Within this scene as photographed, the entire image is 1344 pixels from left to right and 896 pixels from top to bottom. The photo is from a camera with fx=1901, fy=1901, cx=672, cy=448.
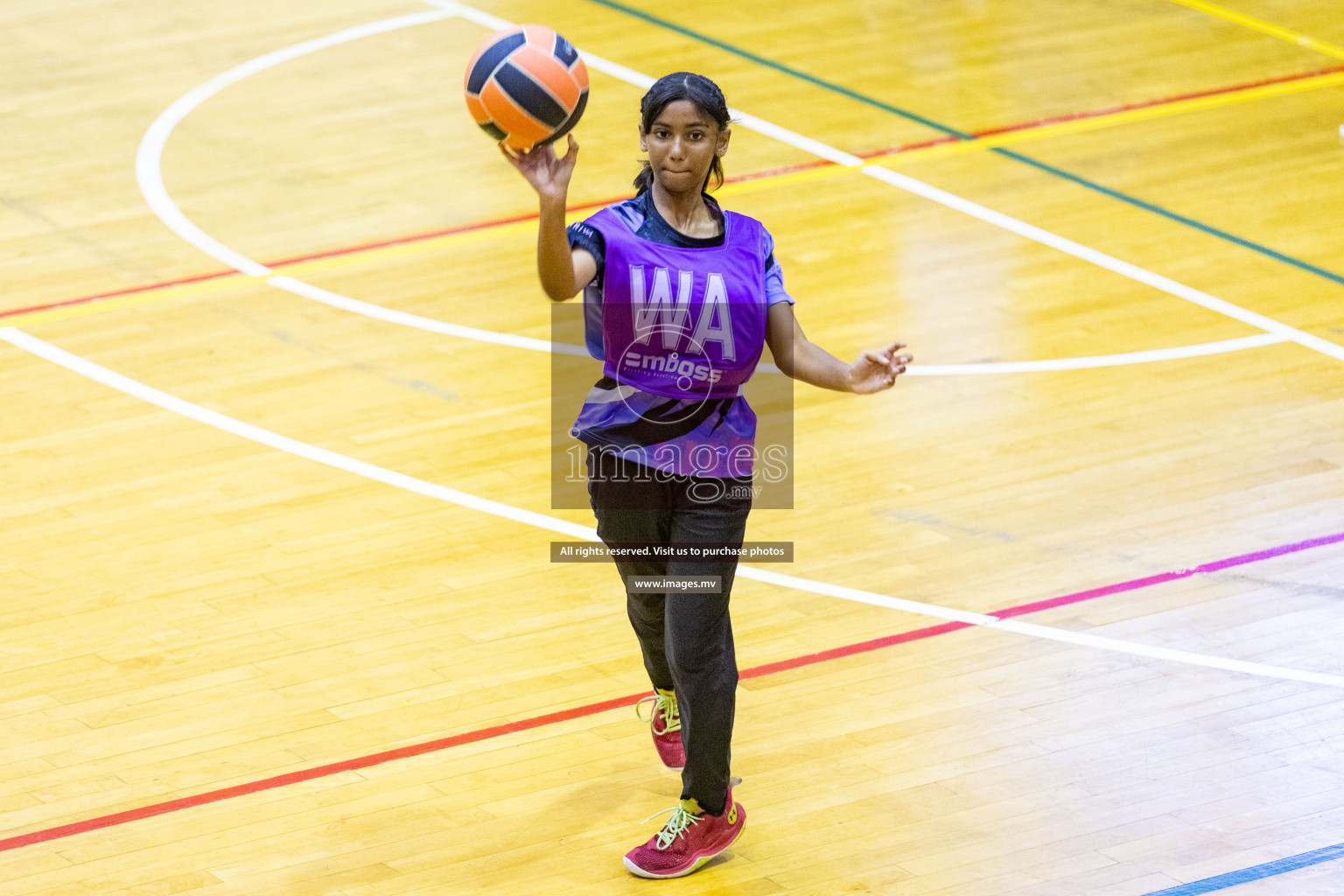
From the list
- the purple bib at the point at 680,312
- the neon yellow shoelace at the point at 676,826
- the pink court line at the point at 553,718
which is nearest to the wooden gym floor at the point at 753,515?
the pink court line at the point at 553,718

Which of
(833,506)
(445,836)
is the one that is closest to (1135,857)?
(445,836)

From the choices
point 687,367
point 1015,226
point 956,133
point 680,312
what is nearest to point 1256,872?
point 687,367

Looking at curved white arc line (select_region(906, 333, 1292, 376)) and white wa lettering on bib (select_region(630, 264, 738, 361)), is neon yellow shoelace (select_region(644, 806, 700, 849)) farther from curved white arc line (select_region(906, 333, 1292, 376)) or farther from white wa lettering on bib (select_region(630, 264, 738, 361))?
curved white arc line (select_region(906, 333, 1292, 376))

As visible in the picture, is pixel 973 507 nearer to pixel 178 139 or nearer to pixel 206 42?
pixel 178 139

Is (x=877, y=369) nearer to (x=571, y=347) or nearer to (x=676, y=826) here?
(x=676, y=826)

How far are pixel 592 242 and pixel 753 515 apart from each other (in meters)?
2.48

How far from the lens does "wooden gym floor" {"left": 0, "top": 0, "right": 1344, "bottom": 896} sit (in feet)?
17.0

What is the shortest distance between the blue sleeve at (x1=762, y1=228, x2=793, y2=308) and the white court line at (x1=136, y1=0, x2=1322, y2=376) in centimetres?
149

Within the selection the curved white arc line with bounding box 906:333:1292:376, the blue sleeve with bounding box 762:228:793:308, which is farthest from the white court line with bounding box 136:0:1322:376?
the blue sleeve with bounding box 762:228:793:308

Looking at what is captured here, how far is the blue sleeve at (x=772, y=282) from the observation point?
15.5 ft

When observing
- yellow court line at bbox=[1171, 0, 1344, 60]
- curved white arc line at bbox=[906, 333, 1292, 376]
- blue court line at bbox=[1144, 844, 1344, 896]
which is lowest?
blue court line at bbox=[1144, 844, 1344, 896]

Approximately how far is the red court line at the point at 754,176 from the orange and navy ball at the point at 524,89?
4.21 m

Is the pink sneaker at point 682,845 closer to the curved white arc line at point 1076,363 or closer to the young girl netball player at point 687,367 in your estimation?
the young girl netball player at point 687,367

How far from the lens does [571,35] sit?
12.0 meters
